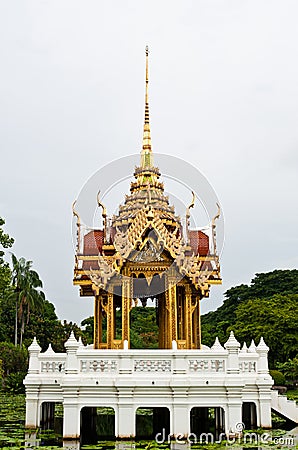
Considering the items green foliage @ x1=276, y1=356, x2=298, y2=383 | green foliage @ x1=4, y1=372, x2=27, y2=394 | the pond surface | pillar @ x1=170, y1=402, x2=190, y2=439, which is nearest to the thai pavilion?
pillar @ x1=170, y1=402, x2=190, y2=439

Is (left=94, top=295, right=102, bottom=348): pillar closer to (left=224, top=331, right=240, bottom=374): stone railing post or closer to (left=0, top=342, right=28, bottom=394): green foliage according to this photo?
(left=224, top=331, right=240, bottom=374): stone railing post

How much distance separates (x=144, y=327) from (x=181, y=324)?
80.7ft

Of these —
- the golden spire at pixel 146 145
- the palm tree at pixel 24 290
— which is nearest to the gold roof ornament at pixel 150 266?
the golden spire at pixel 146 145

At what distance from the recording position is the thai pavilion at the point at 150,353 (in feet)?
43.3

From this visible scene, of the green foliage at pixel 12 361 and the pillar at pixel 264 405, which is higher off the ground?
the green foliage at pixel 12 361

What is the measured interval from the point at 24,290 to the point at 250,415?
30435 mm

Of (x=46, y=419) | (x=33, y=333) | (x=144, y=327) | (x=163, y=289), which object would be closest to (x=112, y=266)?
(x=163, y=289)

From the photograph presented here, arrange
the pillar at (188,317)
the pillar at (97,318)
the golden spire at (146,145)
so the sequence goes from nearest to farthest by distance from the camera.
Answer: the pillar at (188,317) → the pillar at (97,318) → the golden spire at (146,145)

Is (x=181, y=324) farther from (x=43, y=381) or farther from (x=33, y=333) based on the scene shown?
(x=33, y=333)

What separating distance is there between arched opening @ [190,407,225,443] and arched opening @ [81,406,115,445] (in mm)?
2150

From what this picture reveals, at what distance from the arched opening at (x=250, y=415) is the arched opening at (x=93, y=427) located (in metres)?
3.54

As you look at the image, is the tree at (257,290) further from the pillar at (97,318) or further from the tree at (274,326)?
the pillar at (97,318)

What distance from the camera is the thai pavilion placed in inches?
519

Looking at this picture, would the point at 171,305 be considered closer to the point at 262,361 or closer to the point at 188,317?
the point at 188,317
